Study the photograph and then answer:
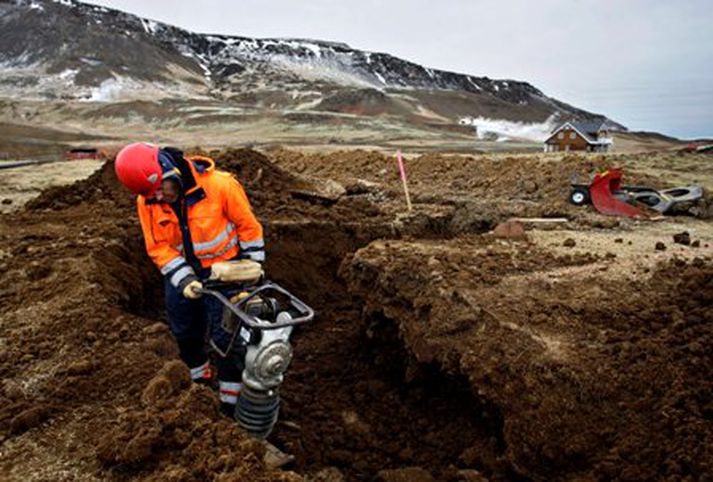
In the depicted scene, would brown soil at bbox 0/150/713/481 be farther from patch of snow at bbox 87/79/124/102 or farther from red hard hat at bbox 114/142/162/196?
patch of snow at bbox 87/79/124/102

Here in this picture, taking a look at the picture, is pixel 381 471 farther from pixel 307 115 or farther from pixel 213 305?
pixel 307 115

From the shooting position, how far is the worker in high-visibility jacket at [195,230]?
3.69 m

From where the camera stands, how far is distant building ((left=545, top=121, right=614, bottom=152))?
37.9 meters

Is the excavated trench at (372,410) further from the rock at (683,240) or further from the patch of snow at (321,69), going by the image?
the patch of snow at (321,69)

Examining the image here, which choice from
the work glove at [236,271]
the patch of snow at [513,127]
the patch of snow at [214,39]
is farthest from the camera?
the patch of snow at [214,39]

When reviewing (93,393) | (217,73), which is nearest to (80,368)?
(93,393)

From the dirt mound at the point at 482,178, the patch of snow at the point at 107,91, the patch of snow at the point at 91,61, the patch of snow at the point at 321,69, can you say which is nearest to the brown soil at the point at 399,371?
the dirt mound at the point at 482,178

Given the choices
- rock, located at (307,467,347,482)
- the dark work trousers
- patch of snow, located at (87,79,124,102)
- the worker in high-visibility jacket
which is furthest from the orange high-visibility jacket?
patch of snow, located at (87,79,124,102)

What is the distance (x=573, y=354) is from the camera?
12.6ft

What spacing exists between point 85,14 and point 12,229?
97380 mm

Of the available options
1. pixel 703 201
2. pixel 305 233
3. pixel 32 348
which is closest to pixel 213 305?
pixel 32 348

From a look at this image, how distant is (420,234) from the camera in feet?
26.7

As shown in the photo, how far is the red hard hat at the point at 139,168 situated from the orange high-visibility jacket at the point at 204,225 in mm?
252

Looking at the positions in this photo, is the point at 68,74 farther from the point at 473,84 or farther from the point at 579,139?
the point at 473,84
